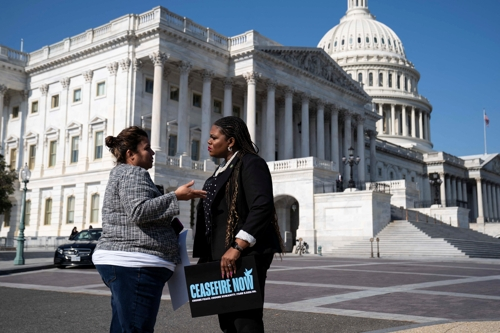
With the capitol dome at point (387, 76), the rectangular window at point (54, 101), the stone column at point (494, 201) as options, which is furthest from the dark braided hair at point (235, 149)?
the stone column at point (494, 201)

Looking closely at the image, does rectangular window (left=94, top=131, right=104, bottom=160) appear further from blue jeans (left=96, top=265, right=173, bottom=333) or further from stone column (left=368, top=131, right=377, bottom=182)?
blue jeans (left=96, top=265, right=173, bottom=333)

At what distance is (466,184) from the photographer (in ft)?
324

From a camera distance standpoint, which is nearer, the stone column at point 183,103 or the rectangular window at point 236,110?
the stone column at point 183,103

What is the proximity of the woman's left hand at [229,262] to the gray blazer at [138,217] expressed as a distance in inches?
19.9

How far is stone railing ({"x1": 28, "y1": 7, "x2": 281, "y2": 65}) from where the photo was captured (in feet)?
142

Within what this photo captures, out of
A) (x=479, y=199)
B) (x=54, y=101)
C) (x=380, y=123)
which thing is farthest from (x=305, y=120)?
(x=380, y=123)

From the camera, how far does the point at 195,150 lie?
4834 centimetres

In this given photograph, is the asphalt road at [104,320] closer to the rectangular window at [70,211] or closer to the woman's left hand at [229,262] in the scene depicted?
the woman's left hand at [229,262]

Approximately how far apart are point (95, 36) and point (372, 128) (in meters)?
38.6

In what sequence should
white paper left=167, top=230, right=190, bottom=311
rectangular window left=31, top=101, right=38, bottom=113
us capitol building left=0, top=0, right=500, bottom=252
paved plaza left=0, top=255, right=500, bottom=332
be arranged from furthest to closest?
rectangular window left=31, top=101, right=38, bottom=113 → us capitol building left=0, top=0, right=500, bottom=252 → paved plaza left=0, top=255, right=500, bottom=332 → white paper left=167, top=230, right=190, bottom=311

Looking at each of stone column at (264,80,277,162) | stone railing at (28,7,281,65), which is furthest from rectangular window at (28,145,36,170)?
stone column at (264,80,277,162)

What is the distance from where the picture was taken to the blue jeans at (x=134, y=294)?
4.52m

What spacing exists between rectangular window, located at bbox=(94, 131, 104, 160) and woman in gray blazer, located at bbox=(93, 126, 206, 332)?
138 feet

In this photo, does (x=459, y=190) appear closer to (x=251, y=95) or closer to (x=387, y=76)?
(x=387, y=76)
